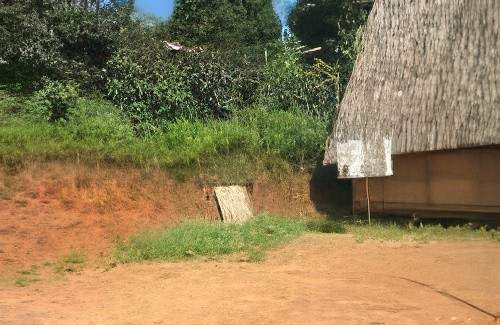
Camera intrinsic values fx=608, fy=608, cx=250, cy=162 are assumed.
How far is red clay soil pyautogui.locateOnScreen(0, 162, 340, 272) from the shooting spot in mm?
9602

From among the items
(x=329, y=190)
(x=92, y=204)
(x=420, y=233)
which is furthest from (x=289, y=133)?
(x=92, y=204)

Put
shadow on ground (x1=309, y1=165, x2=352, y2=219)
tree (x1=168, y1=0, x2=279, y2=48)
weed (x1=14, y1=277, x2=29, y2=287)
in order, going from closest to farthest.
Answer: weed (x1=14, y1=277, x2=29, y2=287), shadow on ground (x1=309, y1=165, x2=352, y2=219), tree (x1=168, y1=0, x2=279, y2=48)

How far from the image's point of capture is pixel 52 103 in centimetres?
1283

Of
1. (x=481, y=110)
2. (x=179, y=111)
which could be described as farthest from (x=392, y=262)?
(x=179, y=111)

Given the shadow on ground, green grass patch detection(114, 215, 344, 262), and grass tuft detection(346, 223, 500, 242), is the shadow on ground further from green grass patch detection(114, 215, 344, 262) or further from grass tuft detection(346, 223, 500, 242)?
green grass patch detection(114, 215, 344, 262)

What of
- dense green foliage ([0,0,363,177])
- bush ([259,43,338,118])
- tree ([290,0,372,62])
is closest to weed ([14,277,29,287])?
dense green foliage ([0,0,363,177])

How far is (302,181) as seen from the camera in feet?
42.6

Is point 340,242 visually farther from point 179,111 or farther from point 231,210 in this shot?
point 179,111

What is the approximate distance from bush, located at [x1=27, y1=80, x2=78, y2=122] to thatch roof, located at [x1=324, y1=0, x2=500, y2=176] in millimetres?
5584

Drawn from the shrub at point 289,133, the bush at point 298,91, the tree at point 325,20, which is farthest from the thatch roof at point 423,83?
the tree at point 325,20

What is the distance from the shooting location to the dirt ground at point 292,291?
5844 mm

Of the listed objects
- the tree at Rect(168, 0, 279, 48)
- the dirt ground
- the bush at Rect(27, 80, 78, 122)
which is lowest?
the dirt ground

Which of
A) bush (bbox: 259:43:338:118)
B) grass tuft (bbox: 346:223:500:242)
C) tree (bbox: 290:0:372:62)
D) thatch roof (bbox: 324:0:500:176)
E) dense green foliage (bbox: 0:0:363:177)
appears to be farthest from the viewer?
tree (bbox: 290:0:372:62)

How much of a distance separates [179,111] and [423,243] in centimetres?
686
